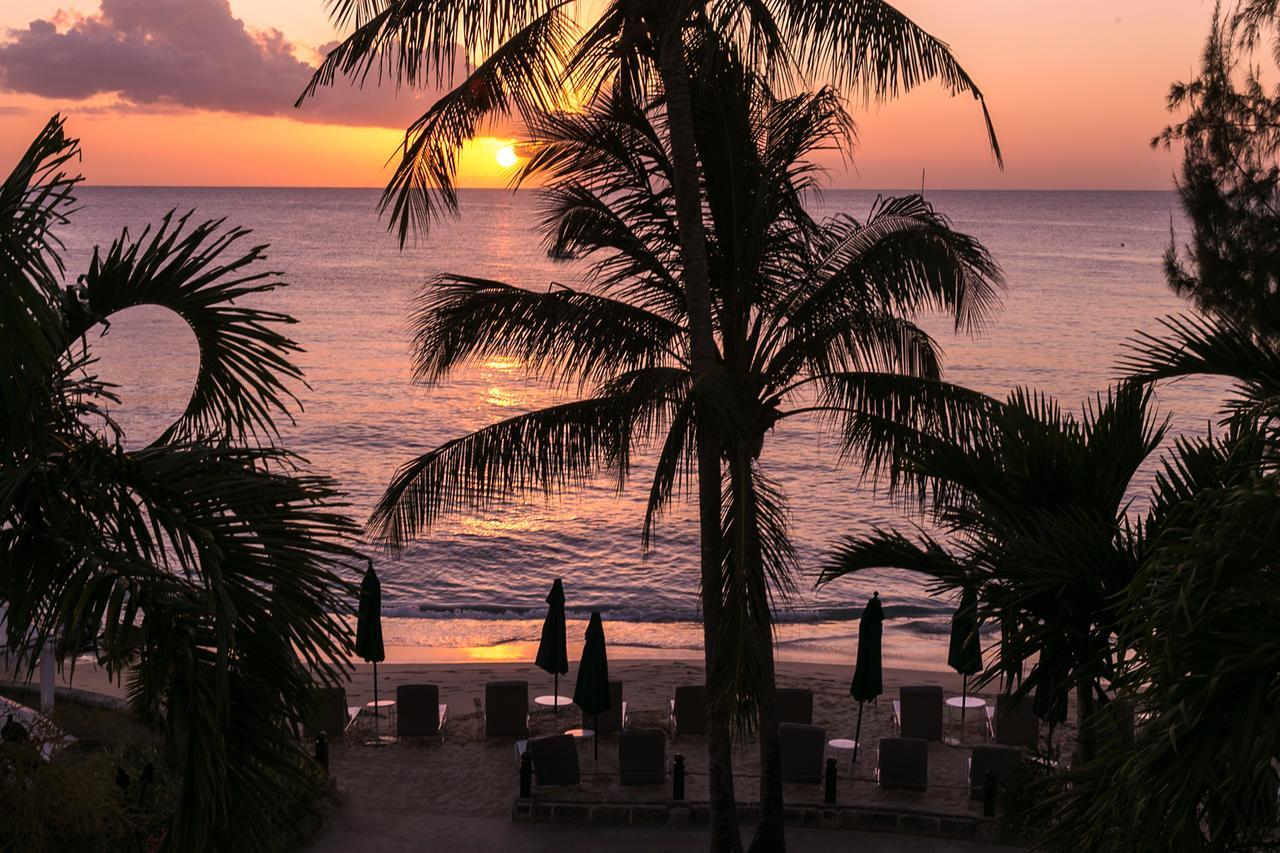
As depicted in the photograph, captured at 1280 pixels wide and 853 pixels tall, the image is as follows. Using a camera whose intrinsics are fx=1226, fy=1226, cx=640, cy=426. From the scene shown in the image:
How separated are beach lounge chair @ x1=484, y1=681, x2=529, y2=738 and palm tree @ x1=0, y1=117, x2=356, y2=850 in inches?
392

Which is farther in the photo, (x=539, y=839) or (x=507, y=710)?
(x=507, y=710)

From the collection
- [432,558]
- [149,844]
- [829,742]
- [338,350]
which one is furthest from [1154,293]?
[149,844]

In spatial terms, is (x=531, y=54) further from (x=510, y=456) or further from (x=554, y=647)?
(x=554, y=647)

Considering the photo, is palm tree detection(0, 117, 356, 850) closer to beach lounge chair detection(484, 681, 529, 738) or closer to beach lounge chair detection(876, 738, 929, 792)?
beach lounge chair detection(876, 738, 929, 792)

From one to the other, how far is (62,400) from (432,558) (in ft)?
86.8

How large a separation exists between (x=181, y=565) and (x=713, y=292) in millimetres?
7273

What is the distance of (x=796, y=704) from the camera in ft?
43.3

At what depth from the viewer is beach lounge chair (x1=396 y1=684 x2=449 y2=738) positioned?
13.5m

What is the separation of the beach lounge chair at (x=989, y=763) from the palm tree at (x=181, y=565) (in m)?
9.07

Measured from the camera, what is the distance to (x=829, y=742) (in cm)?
1341

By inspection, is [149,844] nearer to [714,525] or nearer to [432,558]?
[714,525]

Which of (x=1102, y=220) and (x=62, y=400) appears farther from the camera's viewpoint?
(x=1102, y=220)

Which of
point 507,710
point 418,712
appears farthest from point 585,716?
point 418,712

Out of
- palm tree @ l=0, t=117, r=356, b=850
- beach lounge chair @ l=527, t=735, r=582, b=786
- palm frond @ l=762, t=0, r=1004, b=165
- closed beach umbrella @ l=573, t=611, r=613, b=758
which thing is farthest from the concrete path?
palm tree @ l=0, t=117, r=356, b=850
